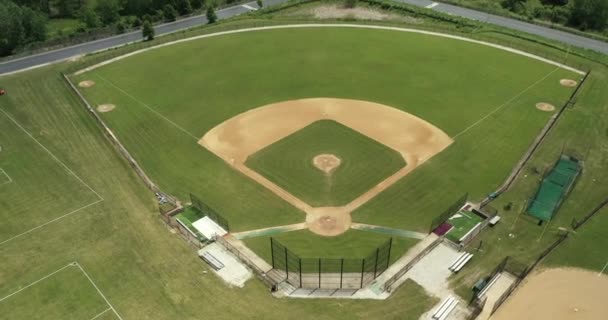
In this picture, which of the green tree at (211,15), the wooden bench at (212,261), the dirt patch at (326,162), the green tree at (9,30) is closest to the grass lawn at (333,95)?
the wooden bench at (212,261)

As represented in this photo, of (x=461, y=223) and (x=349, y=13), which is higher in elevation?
(x=349, y=13)

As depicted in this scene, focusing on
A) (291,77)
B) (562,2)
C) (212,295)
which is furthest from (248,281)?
(562,2)

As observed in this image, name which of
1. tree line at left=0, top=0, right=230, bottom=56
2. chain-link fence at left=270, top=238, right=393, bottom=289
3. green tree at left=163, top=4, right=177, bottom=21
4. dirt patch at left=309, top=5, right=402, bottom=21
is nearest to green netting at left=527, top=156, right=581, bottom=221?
chain-link fence at left=270, top=238, right=393, bottom=289

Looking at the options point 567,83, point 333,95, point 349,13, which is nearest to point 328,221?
point 333,95

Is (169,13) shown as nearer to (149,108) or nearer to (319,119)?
(149,108)

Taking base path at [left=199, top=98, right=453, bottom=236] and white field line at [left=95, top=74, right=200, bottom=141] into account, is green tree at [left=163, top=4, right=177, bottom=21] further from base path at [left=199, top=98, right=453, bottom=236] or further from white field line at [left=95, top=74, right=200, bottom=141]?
base path at [left=199, top=98, right=453, bottom=236]

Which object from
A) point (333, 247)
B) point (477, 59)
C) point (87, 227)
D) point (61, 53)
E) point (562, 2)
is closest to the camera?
point (333, 247)

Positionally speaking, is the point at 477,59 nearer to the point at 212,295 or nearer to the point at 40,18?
the point at 212,295
